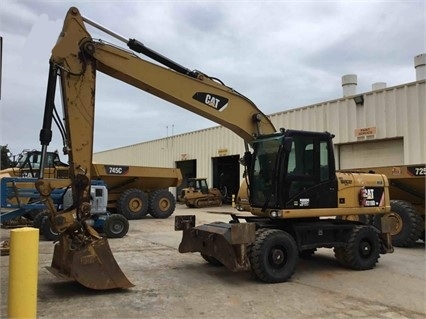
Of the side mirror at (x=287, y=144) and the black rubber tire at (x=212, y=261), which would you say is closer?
the side mirror at (x=287, y=144)

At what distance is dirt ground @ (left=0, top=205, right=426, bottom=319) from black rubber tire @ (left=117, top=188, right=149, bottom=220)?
30.6 feet

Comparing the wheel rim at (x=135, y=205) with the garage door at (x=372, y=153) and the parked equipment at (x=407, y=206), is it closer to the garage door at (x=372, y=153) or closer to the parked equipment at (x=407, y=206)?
the garage door at (x=372, y=153)

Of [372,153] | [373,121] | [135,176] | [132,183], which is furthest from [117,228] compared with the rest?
[373,121]

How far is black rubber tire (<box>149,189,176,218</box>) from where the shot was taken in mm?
20531

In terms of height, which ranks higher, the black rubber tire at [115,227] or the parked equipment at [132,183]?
the parked equipment at [132,183]

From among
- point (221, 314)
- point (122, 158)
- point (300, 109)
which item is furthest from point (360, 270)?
point (122, 158)

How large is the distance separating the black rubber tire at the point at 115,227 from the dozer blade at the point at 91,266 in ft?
22.1

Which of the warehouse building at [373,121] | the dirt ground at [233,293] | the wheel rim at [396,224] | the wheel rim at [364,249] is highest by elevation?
the warehouse building at [373,121]

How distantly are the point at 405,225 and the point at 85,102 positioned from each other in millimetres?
8718

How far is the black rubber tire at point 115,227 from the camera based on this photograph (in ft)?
44.9

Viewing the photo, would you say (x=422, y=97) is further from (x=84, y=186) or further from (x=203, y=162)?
(x=203, y=162)

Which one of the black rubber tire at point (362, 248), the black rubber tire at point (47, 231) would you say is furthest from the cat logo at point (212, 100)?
the black rubber tire at point (47, 231)

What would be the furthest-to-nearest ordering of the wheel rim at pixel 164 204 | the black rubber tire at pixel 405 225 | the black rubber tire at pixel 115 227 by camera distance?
the wheel rim at pixel 164 204
the black rubber tire at pixel 115 227
the black rubber tire at pixel 405 225

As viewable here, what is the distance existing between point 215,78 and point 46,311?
4.95 meters
